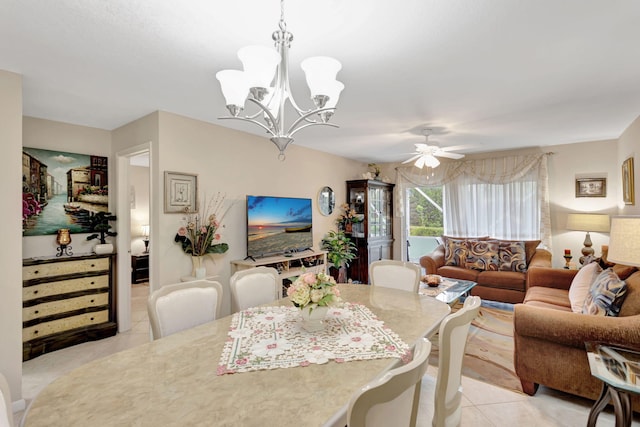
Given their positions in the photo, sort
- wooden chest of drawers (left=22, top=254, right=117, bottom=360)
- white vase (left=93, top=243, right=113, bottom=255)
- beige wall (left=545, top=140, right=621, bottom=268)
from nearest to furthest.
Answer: wooden chest of drawers (left=22, top=254, right=117, bottom=360) → white vase (left=93, top=243, right=113, bottom=255) → beige wall (left=545, top=140, right=621, bottom=268)

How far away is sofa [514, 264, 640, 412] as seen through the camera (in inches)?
79.2

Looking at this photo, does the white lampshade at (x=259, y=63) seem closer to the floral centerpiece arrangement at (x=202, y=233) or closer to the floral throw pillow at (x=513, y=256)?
the floral centerpiece arrangement at (x=202, y=233)

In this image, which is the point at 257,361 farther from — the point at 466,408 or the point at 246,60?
the point at 466,408

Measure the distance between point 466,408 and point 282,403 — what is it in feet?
6.00

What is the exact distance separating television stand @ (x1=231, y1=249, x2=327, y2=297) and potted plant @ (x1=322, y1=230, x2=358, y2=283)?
35cm

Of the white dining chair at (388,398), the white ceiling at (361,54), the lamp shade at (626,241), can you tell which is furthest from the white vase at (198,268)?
the lamp shade at (626,241)

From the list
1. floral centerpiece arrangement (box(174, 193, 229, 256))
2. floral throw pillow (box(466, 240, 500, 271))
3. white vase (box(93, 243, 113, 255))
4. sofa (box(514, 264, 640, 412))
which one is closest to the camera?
sofa (box(514, 264, 640, 412))

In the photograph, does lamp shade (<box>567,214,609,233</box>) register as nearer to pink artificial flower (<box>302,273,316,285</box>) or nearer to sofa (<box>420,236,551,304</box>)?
sofa (<box>420,236,551,304</box>)

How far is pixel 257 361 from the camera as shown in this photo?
1.31 meters

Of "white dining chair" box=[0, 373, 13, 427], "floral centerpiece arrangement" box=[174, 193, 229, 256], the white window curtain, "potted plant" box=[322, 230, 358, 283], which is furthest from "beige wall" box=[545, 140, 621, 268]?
"white dining chair" box=[0, 373, 13, 427]

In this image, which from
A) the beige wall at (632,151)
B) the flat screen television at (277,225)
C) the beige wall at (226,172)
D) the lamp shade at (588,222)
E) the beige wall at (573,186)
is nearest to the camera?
the beige wall at (226,172)

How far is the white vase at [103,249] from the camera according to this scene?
349 cm

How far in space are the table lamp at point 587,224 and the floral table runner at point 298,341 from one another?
4111 mm

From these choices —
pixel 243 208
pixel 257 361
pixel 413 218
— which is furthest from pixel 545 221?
pixel 257 361
